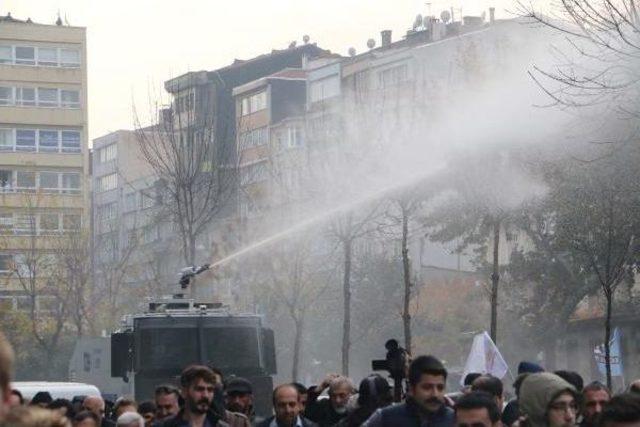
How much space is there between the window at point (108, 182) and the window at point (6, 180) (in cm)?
2032

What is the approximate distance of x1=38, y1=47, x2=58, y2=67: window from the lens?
95.1 metres

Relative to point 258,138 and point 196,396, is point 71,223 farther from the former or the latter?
point 196,396

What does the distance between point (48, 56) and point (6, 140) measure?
5.31 metres

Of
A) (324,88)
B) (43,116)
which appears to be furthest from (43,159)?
(324,88)

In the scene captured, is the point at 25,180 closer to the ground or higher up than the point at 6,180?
higher up

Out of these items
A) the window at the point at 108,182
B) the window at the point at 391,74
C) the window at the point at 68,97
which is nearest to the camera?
the window at the point at 391,74

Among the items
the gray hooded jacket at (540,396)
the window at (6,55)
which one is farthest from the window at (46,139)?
the gray hooded jacket at (540,396)

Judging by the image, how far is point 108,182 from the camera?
11738 centimetres

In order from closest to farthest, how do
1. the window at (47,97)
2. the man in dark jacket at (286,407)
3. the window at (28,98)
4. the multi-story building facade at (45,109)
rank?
the man in dark jacket at (286,407), the multi-story building facade at (45,109), the window at (28,98), the window at (47,97)

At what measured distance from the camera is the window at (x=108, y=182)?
114500 mm

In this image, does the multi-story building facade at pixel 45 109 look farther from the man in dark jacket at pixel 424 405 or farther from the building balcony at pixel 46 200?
the man in dark jacket at pixel 424 405

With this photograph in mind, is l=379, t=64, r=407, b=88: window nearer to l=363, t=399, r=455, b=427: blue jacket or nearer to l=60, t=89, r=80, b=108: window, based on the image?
l=60, t=89, r=80, b=108: window

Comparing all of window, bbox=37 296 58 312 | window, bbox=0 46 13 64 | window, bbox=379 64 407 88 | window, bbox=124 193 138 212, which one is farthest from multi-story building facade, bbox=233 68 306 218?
window, bbox=37 296 58 312

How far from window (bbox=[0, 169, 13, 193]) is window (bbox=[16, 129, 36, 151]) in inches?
73.2
